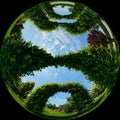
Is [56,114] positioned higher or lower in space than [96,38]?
lower

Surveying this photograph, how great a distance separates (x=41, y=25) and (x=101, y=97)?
65.8 inches

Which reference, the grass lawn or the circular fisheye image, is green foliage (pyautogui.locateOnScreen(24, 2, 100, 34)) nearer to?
the circular fisheye image

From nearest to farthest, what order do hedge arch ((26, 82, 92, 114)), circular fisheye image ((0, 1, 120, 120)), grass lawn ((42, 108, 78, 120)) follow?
1. circular fisheye image ((0, 1, 120, 120))
2. hedge arch ((26, 82, 92, 114))
3. grass lawn ((42, 108, 78, 120))

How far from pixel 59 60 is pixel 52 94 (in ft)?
2.10

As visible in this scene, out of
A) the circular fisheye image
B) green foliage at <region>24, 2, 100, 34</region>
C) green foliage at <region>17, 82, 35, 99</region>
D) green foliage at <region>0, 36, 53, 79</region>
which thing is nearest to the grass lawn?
the circular fisheye image

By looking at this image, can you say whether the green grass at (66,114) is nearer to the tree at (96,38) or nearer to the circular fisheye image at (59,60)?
the circular fisheye image at (59,60)

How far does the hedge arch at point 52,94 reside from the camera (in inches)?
468

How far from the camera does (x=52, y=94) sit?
1199 cm

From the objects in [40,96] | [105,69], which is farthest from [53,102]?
[105,69]

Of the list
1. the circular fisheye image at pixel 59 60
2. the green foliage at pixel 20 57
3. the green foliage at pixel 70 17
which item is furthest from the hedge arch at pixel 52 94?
the green foliage at pixel 70 17

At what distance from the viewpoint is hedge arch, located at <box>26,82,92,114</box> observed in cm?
1189

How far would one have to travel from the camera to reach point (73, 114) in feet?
39.9

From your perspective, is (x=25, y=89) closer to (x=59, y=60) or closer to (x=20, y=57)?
(x=20, y=57)

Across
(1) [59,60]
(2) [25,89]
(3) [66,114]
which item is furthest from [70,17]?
(3) [66,114]
